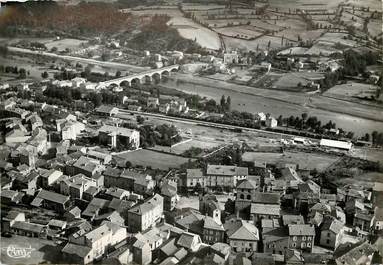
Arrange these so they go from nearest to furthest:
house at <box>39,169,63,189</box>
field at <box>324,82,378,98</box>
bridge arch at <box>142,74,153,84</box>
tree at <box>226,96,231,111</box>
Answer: house at <box>39,169,63,189</box> < field at <box>324,82,378,98</box> < tree at <box>226,96,231,111</box> < bridge arch at <box>142,74,153,84</box>

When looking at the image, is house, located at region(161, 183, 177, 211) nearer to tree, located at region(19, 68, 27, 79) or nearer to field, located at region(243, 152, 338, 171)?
field, located at region(243, 152, 338, 171)

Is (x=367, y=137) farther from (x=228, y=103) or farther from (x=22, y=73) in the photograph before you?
(x=22, y=73)

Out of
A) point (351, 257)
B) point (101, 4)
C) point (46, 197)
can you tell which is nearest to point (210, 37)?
point (101, 4)

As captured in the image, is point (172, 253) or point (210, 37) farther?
point (210, 37)

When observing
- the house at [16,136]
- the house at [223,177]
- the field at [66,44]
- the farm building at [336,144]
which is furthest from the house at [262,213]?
the field at [66,44]

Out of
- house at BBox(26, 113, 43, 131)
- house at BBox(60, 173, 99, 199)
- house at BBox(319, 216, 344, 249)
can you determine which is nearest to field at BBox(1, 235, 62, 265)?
house at BBox(60, 173, 99, 199)

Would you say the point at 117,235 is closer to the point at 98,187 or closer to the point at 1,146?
the point at 98,187

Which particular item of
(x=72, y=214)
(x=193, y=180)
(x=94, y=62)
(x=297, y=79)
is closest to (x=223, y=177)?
(x=193, y=180)
